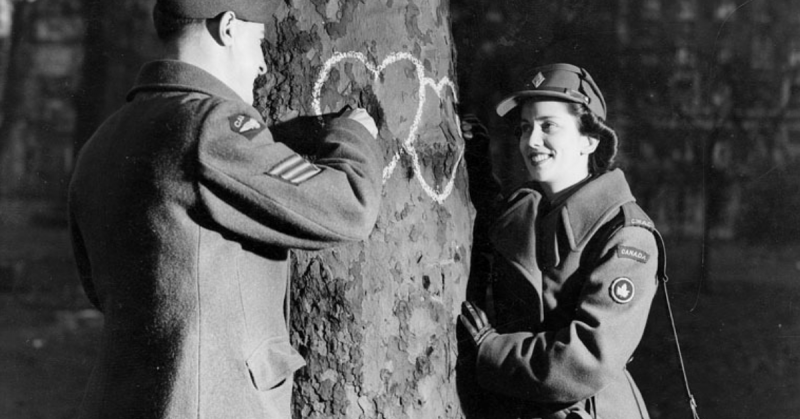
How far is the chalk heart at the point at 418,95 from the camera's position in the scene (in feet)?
7.22

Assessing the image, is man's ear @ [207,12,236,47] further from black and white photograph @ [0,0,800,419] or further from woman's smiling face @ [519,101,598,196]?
woman's smiling face @ [519,101,598,196]

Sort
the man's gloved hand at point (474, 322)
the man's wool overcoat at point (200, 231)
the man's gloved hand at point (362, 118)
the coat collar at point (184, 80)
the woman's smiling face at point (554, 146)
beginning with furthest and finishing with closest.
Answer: the woman's smiling face at point (554, 146) < the man's gloved hand at point (474, 322) < the man's gloved hand at point (362, 118) < the coat collar at point (184, 80) < the man's wool overcoat at point (200, 231)

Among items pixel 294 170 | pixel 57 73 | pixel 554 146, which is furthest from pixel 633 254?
pixel 57 73

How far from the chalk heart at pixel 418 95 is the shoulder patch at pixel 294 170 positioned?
0.27 meters

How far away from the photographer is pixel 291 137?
2.19 meters

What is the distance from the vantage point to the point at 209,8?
202 centimetres

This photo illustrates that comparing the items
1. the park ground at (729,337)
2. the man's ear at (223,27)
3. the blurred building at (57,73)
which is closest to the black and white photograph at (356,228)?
the man's ear at (223,27)

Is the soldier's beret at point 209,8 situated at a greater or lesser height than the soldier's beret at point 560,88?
greater

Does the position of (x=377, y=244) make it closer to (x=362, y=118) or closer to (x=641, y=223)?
(x=362, y=118)

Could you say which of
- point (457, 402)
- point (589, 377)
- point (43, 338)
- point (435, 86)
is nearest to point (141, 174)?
point (435, 86)

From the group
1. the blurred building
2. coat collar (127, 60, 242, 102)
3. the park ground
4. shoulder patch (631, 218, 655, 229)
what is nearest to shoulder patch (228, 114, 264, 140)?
coat collar (127, 60, 242, 102)

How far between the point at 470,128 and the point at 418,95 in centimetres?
42

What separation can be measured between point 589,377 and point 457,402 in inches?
15.9

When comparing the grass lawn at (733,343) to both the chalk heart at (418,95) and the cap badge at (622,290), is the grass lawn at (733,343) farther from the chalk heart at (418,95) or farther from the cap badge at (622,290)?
the chalk heart at (418,95)
